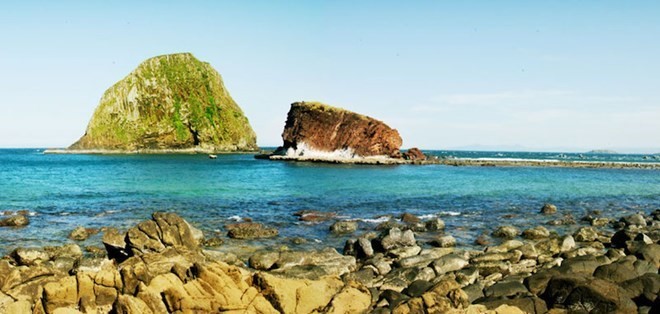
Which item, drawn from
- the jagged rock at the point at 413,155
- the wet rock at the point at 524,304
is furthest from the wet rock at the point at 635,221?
the jagged rock at the point at 413,155

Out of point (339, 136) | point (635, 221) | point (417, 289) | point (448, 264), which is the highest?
point (339, 136)

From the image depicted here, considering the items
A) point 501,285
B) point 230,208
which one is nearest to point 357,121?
point 230,208

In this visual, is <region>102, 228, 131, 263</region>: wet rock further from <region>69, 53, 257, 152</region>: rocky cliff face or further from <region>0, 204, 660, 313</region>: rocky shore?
<region>69, 53, 257, 152</region>: rocky cliff face

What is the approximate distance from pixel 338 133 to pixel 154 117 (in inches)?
3429

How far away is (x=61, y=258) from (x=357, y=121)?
96775mm

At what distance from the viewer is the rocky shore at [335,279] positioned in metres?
11.6

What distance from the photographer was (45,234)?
1098 inches

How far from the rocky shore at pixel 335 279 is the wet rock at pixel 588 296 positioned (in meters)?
0.03

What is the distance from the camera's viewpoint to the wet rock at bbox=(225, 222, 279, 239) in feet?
88.5

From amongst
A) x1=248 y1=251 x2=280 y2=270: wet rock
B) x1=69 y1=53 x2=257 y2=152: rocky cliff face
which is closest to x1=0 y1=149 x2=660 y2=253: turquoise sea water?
x1=248 y1=251 x2=280 y2=270: wet rock

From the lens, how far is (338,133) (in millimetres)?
117562

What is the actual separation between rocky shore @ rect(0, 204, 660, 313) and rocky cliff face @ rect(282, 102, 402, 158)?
91931 mm

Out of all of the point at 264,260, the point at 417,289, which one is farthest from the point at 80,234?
the point at 417,289

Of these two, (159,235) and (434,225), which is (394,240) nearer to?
(434,225)
